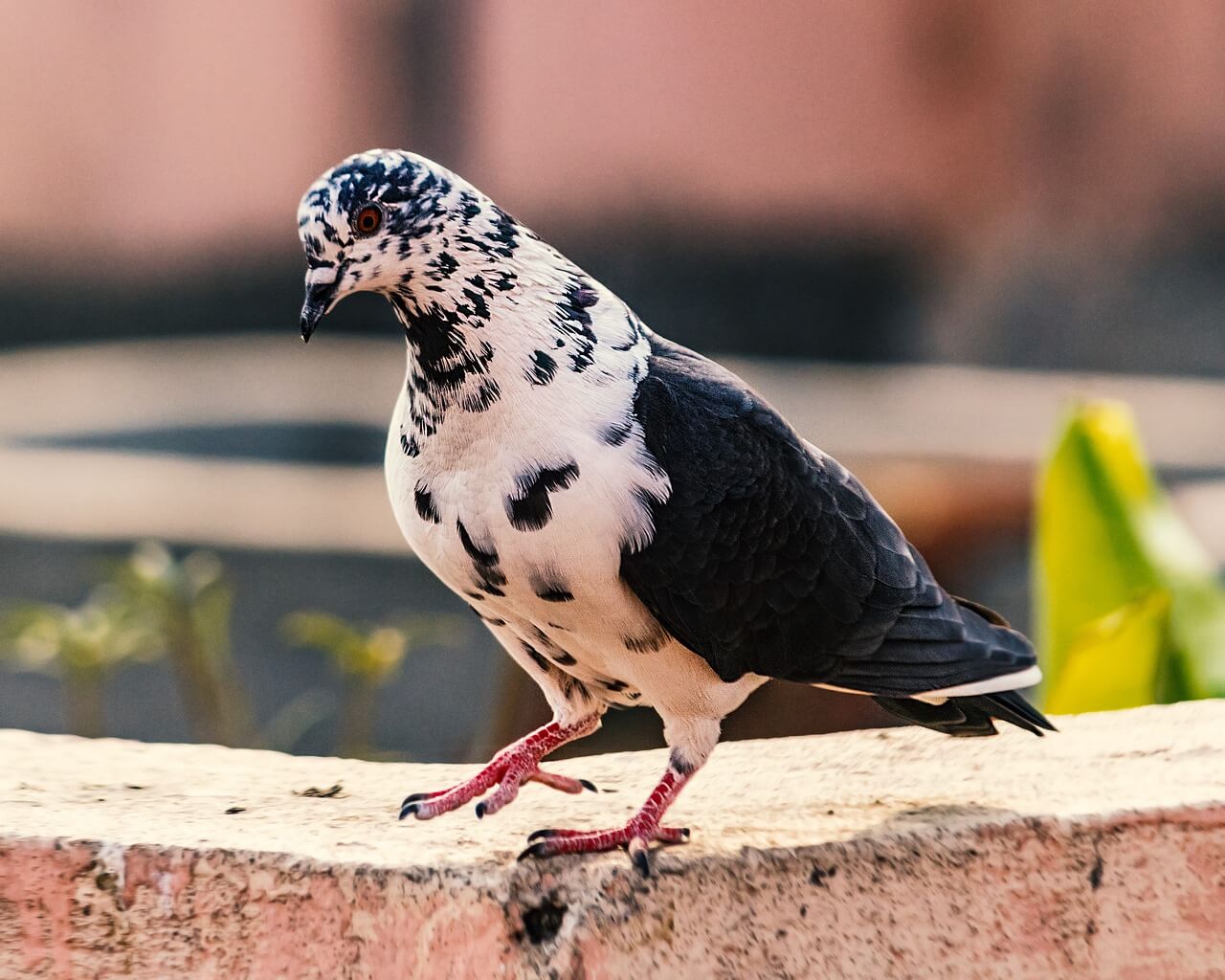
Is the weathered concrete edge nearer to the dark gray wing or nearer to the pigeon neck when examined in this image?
the dark gray wing

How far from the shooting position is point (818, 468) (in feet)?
7.57

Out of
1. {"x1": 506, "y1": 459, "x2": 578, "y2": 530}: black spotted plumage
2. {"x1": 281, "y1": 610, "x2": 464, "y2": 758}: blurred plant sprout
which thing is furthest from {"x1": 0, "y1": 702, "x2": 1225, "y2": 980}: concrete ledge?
{"x1": 281, "y1": 610, "x2": 464, "y2": 758}: blurred plant sprout

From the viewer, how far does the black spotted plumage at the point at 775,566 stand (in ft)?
6.98

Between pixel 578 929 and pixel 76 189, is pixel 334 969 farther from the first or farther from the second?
pixel 76 189

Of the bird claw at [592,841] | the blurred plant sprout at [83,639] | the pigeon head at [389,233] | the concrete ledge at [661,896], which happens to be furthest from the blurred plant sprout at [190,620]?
the pigeon head at [389,233]

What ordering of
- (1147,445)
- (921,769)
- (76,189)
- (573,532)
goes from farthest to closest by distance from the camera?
(76,189) < (1147,445) < (921,769) < (573,532)

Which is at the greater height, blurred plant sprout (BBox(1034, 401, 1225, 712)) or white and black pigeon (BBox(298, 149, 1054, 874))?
white and black pigeon (BBox(298, 149, 1054, 874))

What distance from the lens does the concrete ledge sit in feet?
7.07

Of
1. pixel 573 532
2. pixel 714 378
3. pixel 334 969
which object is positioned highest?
pixel 714 378

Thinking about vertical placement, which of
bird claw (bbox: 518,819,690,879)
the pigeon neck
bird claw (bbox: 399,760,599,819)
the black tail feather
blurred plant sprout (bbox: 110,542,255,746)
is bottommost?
blurred plant sprout (bbox: 110,542,255,746)

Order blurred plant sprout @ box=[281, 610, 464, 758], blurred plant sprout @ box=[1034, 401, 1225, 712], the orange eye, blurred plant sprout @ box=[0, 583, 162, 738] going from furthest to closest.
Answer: blurred plant sprout @ box=[0, 583, 162, 738]
blurred plant sprout @ box=[281, 610, 464, 758]
blurred plant sprout @ box=[1034, 401, 1225, 712]
the orange eye

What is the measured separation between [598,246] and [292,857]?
5824 mm

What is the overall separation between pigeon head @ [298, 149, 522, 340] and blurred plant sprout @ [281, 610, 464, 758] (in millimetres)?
1541

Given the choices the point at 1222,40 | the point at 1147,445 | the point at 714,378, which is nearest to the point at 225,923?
the point at 714,378
